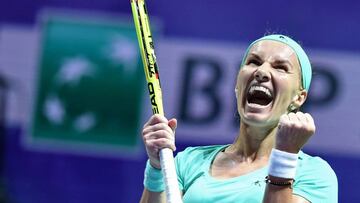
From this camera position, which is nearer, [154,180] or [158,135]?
[158,135]

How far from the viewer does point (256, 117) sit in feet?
9.59

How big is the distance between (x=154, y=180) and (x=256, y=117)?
346 mm

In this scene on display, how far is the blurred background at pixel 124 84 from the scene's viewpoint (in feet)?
17.8

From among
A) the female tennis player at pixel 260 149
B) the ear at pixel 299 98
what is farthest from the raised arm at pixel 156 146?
the ear at pixel 299 98

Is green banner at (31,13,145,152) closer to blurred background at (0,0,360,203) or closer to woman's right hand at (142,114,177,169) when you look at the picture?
blurred background at (0,0,360,203)

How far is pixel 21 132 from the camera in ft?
18.4

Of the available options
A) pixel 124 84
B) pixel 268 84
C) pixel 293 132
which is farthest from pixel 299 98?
pixel 124 84

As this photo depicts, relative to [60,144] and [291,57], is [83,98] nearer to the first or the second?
[60,144]

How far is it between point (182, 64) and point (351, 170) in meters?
1.05

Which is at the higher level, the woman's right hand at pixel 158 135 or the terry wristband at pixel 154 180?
the woman's right hand at pixel 158 135

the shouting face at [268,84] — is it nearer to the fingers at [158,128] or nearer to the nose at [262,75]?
the nose at [262,75]

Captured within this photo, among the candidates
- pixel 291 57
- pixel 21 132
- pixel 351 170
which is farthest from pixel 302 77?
pixel 21 132

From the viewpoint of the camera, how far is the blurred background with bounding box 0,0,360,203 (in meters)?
5.44

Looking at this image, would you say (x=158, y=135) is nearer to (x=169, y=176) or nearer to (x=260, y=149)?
(x=169, y=176)
